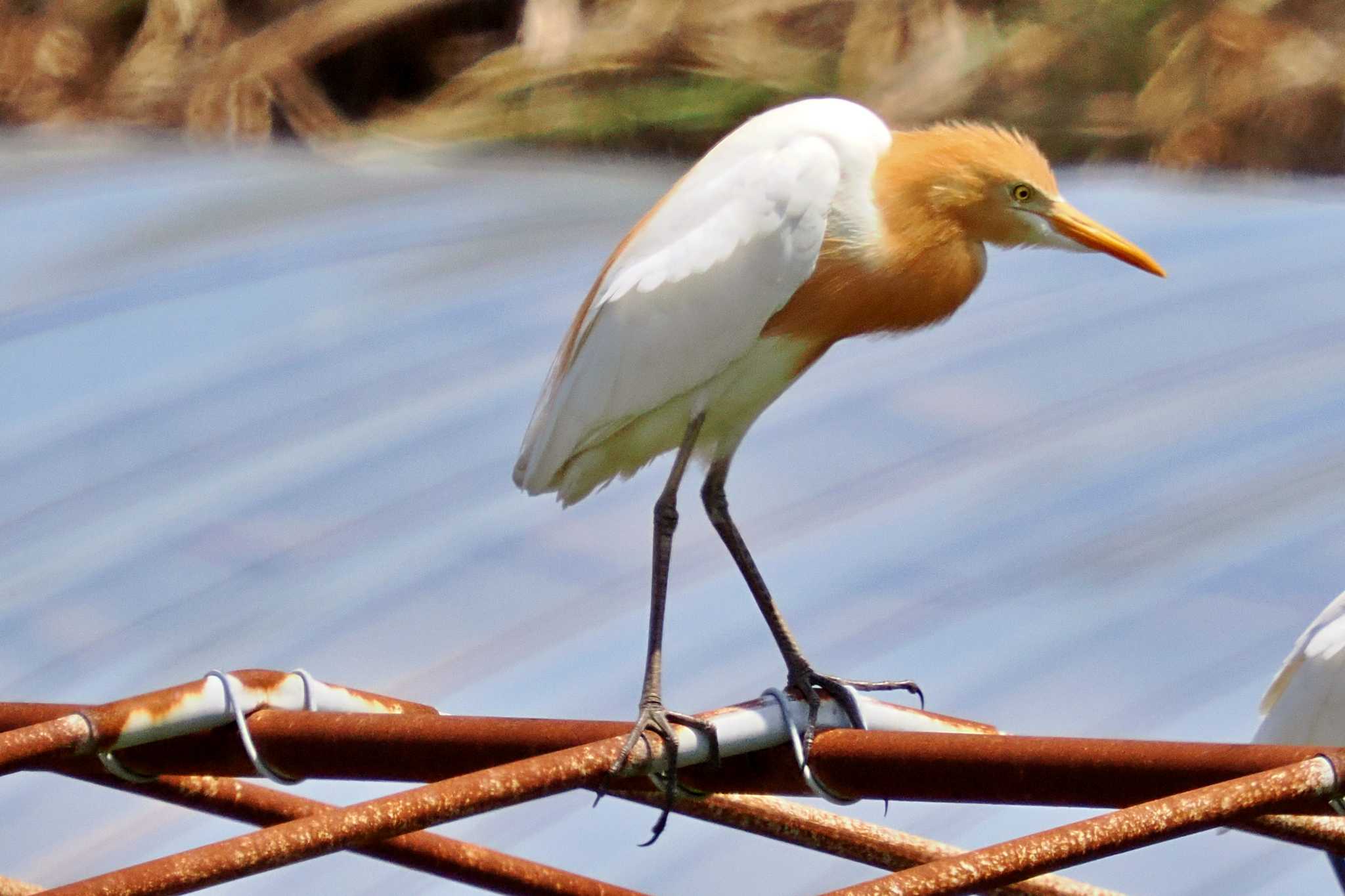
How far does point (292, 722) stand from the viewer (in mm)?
1934

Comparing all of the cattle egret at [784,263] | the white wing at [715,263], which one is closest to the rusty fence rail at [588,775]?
the cattle egret at [784,263]

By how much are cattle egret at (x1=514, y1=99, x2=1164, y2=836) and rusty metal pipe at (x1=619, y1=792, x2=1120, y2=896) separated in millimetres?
187

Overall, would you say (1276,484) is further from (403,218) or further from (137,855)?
(137,855)

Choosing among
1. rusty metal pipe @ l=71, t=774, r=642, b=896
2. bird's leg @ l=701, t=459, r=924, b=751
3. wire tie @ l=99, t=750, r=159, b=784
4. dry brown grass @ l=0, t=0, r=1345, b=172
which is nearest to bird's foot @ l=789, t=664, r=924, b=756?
bird's leg @ l=701, t=459, r=924, b=751

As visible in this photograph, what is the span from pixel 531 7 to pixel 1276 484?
7.62ft

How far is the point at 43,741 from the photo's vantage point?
1876 mm

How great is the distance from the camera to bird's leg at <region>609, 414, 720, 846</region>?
197 centimetres

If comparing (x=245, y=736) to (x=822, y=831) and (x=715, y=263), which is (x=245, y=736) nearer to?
(x=822, y=831)

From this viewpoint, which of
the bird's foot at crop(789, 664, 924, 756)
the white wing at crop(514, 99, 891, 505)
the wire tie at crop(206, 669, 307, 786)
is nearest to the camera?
the wire tie at crop(206, 669, 307, 786)

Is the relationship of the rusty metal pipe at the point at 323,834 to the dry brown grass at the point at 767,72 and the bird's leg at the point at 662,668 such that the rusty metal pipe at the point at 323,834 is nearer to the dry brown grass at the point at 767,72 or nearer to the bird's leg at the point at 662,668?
the bird's leg at the point at 662,668

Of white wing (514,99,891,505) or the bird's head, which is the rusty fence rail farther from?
the bird's head

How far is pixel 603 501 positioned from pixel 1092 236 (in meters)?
1.82

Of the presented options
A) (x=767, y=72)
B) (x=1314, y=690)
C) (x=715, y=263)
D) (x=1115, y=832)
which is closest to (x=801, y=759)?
(x=1115, y=832)

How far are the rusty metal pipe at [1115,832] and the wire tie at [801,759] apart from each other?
276 mm
